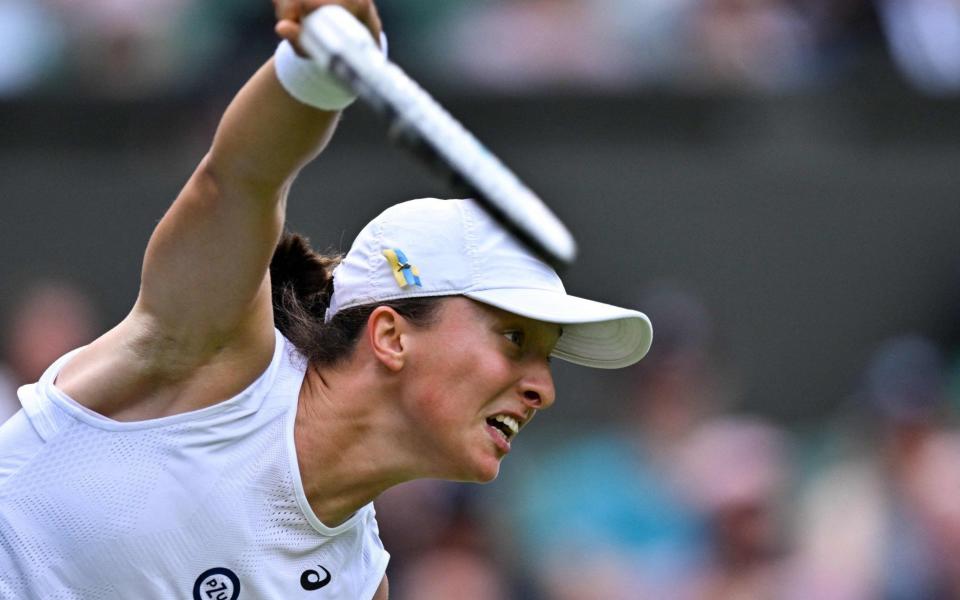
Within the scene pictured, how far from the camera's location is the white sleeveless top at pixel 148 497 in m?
2.90

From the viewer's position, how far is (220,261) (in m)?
2.61

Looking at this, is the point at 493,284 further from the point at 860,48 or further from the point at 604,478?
the point at 860,48

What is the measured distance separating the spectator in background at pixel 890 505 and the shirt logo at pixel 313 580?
2.82m

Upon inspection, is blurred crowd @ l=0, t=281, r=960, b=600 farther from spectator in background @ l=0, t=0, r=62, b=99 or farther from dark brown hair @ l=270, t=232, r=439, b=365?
dark brown hair @ l=270, t=232, r=439, b=365

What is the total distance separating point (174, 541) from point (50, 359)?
3.21 metres

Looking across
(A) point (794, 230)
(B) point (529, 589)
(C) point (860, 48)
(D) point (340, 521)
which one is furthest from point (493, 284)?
(C) point (860, 48)

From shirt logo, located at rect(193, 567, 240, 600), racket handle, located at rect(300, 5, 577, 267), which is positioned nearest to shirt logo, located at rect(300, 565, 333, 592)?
shirt logo, located at rect(193, 567, 240, 600)

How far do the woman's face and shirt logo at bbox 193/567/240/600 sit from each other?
0.42 m

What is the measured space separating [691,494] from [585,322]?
122 inches

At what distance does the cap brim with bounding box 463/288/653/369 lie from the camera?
2.99m

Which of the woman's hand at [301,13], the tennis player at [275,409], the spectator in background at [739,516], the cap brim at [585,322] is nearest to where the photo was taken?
the woman's hand at [301,13]

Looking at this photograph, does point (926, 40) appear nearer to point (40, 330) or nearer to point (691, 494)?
point (691, 494)

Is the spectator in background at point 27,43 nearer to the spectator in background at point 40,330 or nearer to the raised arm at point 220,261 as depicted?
the spectator in background at point 40,330

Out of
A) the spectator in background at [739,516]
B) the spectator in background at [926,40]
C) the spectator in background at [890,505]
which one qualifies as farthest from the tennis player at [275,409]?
the spectator in background at [926,40]
